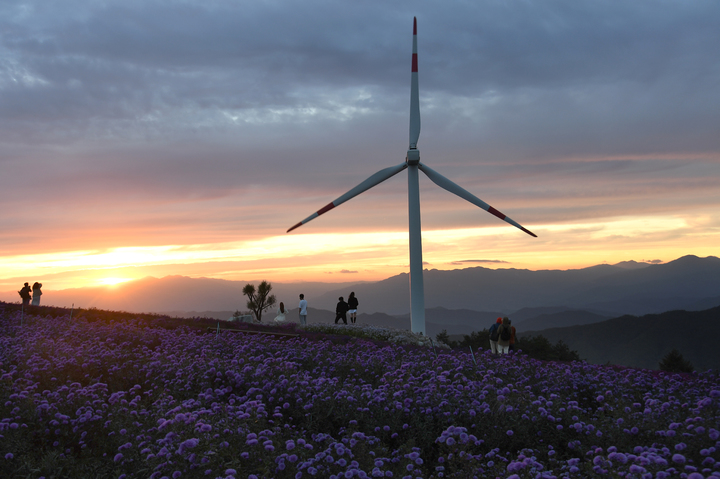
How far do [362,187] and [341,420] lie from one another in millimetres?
20554

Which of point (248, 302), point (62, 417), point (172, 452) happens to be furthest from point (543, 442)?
point (248, 302)

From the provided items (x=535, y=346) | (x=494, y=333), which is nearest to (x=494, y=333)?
(x=494, y=333)

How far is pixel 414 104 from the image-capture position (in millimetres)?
29875

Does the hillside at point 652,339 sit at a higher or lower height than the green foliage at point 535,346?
lower

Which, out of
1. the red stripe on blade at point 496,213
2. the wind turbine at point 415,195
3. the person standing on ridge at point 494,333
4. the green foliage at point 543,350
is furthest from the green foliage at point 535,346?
the red stripe on blade at point 496,213

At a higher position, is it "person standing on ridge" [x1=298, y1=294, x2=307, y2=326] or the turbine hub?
the turbine hub

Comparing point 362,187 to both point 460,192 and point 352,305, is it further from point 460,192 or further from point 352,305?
point 352,305

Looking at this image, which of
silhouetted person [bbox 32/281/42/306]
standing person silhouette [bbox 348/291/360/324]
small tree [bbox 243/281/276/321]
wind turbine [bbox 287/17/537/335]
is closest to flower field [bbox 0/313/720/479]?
wind turbine [bbox 287/17/537/335]

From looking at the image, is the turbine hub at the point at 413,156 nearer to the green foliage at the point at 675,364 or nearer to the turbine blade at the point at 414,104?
the turbine blade at the point at 414,104

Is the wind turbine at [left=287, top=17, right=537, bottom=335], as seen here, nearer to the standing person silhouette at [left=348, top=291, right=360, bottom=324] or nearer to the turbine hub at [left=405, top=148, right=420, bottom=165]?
the turbine hub at [left=405, top=148, right=420, bottom=165]

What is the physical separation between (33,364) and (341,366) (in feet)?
26.3

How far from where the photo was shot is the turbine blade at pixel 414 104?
29.4m

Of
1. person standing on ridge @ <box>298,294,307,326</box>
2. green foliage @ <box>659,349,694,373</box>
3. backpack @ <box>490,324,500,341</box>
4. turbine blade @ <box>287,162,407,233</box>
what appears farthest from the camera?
person standing on ridge @ <box>298,294,307,326</box>

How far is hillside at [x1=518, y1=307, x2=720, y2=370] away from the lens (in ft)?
520
